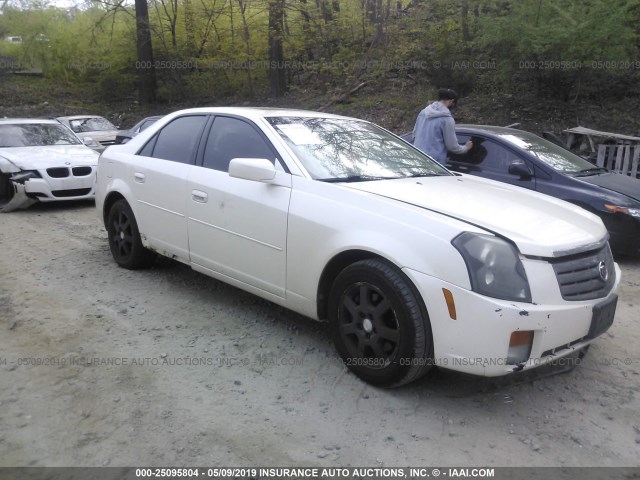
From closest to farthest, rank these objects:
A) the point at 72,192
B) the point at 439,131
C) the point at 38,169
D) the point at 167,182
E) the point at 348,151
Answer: the point at 348,151 → the point at 167,182 → the point at 439,131 → the point at 38,169 → the point at 72,192

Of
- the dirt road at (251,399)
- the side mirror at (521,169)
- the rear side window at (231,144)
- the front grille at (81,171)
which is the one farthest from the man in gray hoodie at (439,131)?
the front grille at (81,171)

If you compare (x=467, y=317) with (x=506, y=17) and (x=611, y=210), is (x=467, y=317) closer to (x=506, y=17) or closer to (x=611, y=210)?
(x=611, y=210)

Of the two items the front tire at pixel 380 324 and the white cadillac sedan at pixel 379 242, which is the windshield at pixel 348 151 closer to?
the white cadillac sedan at pixel 379 242

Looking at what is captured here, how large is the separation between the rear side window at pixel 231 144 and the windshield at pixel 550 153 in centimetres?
359

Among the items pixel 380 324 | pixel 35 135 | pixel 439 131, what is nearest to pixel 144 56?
pixel 35 135

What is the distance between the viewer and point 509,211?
11.3 feet

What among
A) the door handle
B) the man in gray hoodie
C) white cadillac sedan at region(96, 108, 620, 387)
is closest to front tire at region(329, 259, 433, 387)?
white cadillac sedan at region(96, 108, 620, 387)

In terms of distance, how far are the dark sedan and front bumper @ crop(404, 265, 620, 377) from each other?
3.36 m

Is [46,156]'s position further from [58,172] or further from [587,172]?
[587,172]

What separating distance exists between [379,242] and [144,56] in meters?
21.8

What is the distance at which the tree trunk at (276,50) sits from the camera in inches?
675

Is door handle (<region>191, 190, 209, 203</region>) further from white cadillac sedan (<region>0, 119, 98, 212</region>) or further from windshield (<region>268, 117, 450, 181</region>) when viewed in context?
white cadillac sedan (<region>0, 119, 98, 212</region>)

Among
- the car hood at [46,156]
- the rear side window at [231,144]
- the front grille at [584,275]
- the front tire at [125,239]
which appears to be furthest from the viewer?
the car hood at [46,156]

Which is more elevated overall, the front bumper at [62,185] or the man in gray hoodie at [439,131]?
the man in gray hoodie at [439,131]
